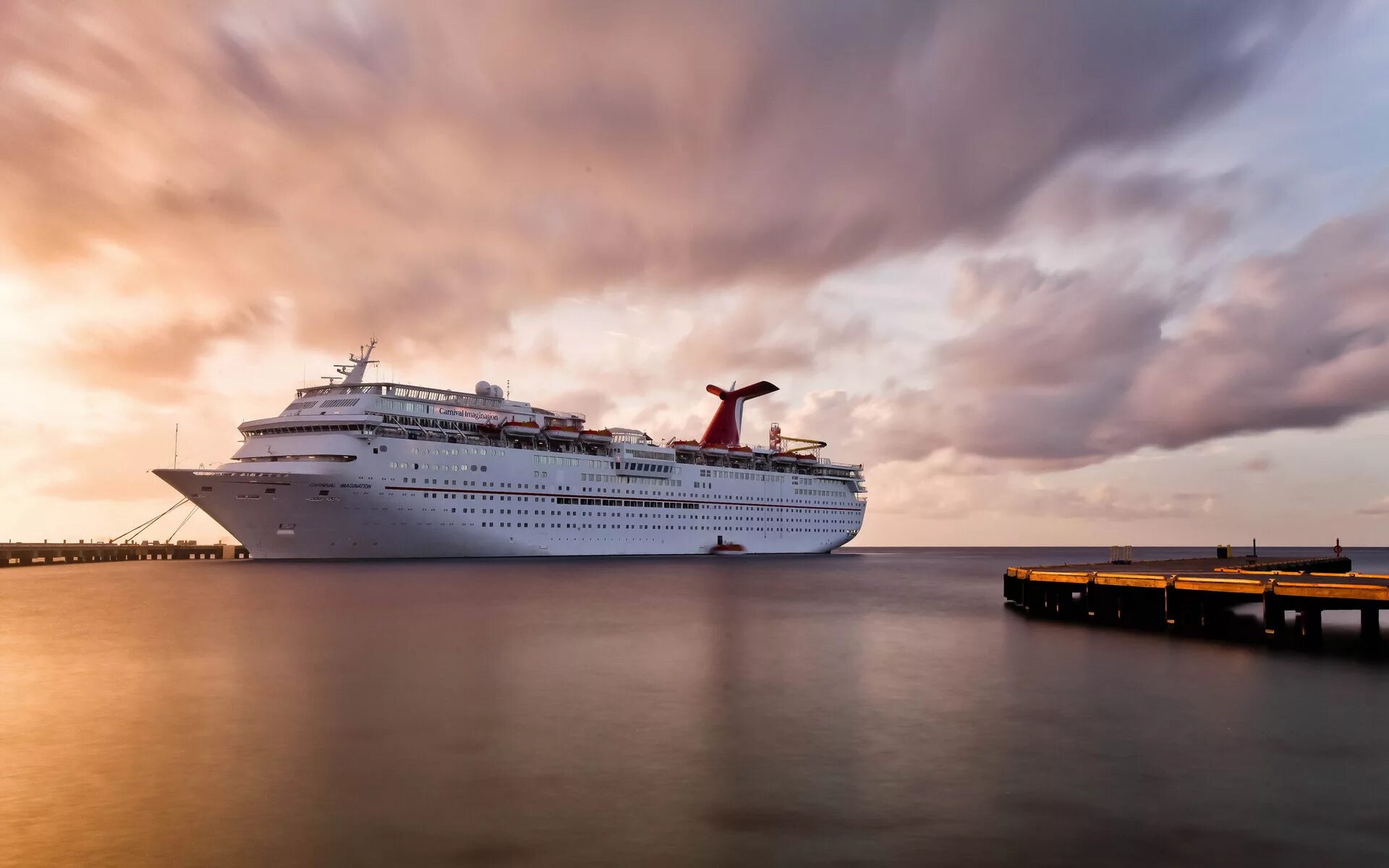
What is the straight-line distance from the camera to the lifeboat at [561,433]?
73875 mm

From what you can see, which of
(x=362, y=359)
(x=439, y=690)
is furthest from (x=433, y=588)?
(x=362, y=359)

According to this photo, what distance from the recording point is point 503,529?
68.5 metres

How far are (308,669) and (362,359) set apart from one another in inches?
2125

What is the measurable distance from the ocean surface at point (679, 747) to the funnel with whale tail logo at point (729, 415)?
243ft

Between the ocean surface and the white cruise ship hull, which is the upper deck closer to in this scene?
the white cruise ship hull

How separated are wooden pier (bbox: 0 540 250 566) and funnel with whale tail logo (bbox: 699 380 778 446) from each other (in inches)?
2208

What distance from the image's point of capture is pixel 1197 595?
28234mm

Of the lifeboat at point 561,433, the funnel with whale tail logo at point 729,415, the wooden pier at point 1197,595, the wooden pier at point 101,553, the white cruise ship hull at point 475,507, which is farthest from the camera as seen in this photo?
the funnel with whale tail logo at point 729,415

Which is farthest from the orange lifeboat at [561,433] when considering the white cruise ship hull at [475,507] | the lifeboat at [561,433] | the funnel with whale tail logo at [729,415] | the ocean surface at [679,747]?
the ocean surface at [679,747]

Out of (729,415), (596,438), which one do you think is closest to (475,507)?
(596,438)

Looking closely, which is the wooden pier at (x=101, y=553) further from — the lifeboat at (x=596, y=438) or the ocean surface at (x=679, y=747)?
the ocean surface at (x=679, y=747)

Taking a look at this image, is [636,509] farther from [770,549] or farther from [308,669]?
[308,669]

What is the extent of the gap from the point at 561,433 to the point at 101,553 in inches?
2583

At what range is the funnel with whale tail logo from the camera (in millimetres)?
103000
